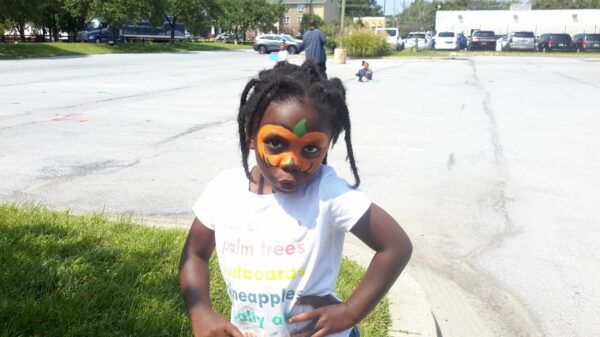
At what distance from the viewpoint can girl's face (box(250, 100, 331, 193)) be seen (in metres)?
1.63

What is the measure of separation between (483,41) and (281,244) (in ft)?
166

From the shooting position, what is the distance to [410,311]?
319 cm

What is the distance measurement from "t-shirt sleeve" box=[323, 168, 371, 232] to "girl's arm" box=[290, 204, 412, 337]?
20mm

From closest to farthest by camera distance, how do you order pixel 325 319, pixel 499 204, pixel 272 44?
pixel 325 319
pixel 499 204
pixel 272 44

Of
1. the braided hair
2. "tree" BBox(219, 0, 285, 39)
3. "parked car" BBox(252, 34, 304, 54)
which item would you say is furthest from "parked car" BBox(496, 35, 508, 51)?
the braided hair

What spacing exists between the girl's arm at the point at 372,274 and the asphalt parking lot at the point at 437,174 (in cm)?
175

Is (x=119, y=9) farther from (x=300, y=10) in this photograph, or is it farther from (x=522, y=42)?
(x=300, y=10)

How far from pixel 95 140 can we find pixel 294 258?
22.5 feet

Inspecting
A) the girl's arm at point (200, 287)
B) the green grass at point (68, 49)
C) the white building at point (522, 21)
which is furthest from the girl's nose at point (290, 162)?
the white building at point (522, 21)

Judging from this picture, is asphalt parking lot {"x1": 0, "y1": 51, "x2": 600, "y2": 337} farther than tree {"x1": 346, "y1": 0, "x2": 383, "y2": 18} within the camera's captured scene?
No

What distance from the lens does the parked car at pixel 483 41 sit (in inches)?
1912

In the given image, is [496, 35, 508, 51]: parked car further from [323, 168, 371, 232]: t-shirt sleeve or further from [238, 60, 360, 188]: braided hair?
[323, 168, 371, 232]: t-shirt sleeve

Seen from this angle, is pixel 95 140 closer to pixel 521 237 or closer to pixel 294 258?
pixel 521 237

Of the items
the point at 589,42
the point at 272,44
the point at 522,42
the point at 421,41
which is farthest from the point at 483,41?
the point at 272,44
